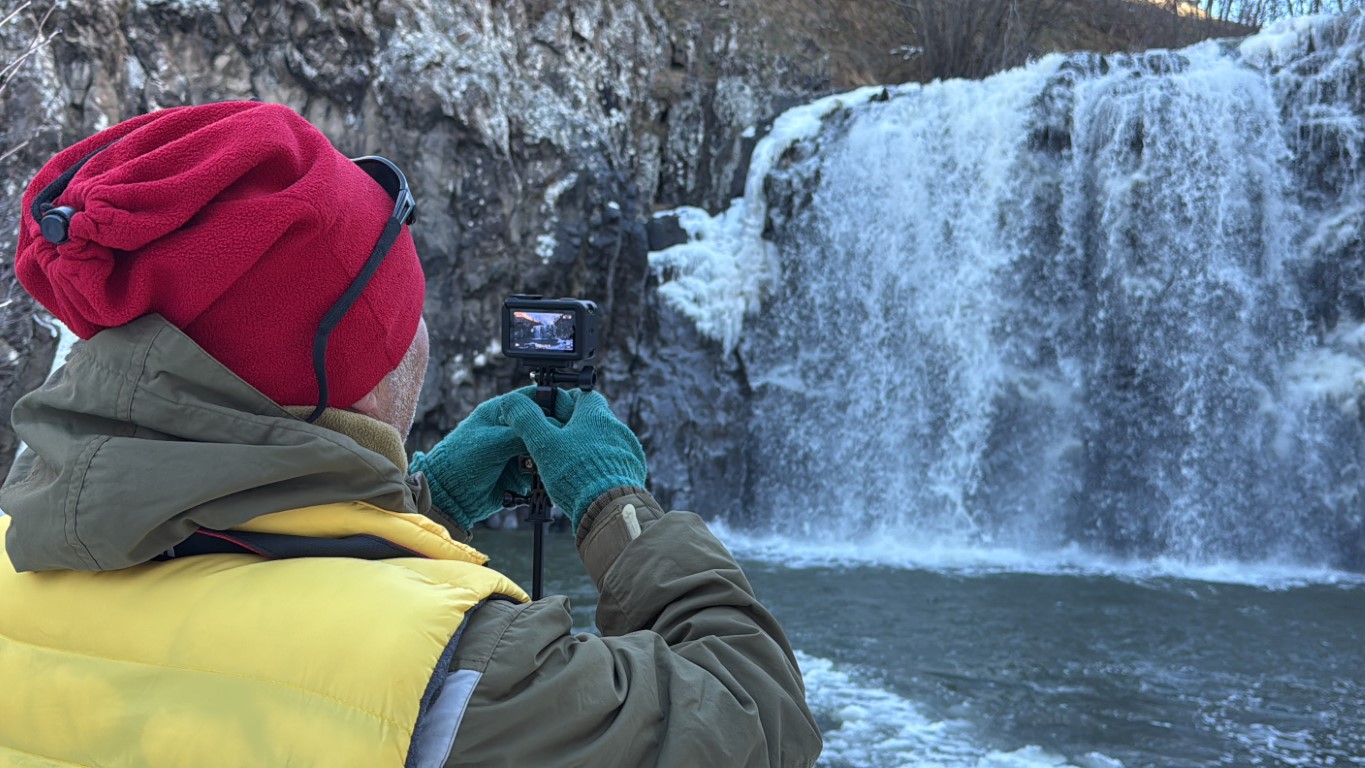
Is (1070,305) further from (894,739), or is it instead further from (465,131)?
(894,739)

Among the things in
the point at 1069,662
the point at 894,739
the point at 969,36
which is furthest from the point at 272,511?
the point at 969,36

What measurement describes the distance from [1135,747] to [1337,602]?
4.24m

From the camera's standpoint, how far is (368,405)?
44.3 inches

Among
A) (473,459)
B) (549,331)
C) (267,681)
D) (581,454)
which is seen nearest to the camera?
(267,681)

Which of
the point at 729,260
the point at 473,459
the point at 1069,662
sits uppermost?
the point at 729,260

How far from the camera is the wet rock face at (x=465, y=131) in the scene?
9516 mm

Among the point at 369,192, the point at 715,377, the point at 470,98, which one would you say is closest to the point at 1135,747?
the point at 369,192

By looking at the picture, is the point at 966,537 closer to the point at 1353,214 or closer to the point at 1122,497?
the point at 1122,497

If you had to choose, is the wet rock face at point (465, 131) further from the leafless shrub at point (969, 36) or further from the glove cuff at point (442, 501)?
the glove cuff at point (442, 501)

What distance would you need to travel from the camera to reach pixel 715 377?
11.4 m

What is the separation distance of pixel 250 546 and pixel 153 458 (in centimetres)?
12

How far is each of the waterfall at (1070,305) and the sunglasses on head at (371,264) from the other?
372 inches

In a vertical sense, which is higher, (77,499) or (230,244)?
(230,244)

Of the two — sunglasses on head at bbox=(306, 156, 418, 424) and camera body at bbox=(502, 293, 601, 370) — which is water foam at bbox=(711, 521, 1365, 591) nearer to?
camera body at bbox=(502, 293, 601, 370)
